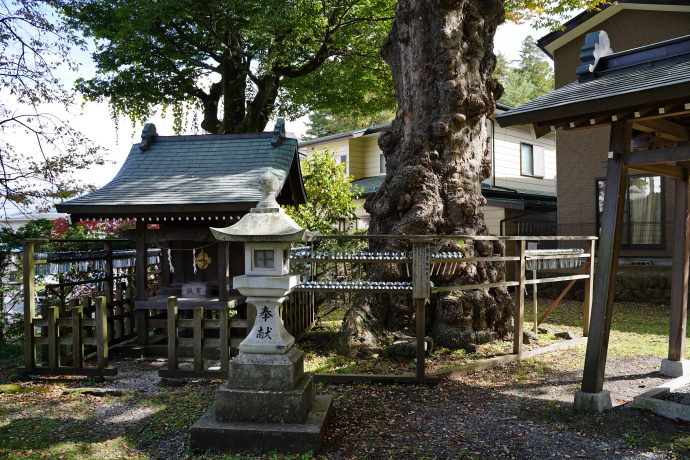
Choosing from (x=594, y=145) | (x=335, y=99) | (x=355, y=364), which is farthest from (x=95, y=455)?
(x=335, y=99)

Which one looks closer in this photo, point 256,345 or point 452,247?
point 256,345

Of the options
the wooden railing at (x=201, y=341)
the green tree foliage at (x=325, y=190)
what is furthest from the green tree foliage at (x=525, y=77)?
the wooden railing at (x=201, y=341)

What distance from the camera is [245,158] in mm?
10961

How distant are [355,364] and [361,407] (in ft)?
6.08

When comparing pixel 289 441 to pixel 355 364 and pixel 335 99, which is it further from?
pixel 335 99

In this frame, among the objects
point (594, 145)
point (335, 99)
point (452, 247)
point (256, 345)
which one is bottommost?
point (256, 345)

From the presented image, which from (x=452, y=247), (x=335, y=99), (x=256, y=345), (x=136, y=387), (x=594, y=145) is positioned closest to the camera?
(x=256, y=345)

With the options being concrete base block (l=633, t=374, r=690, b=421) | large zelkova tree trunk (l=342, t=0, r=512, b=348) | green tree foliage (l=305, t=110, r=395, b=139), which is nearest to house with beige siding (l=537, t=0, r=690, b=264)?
large zelkova tree trunk (l=342, t=0, r=512, b=348)

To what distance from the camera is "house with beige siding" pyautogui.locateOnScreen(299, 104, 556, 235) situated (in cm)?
1730

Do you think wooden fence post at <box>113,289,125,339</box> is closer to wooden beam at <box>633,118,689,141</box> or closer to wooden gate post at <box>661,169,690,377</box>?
wooden beam at <box>633,118,689,141</box>

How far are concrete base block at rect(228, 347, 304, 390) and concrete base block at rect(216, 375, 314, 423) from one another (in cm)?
7

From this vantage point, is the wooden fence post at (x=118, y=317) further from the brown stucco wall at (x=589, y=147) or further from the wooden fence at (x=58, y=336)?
the brown stucco wall at (x=589, y=147)

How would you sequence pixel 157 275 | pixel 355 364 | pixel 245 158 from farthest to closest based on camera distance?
pixel 157 275 < pixel 245 158 < pixel 355 364

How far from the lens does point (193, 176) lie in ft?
34.2
